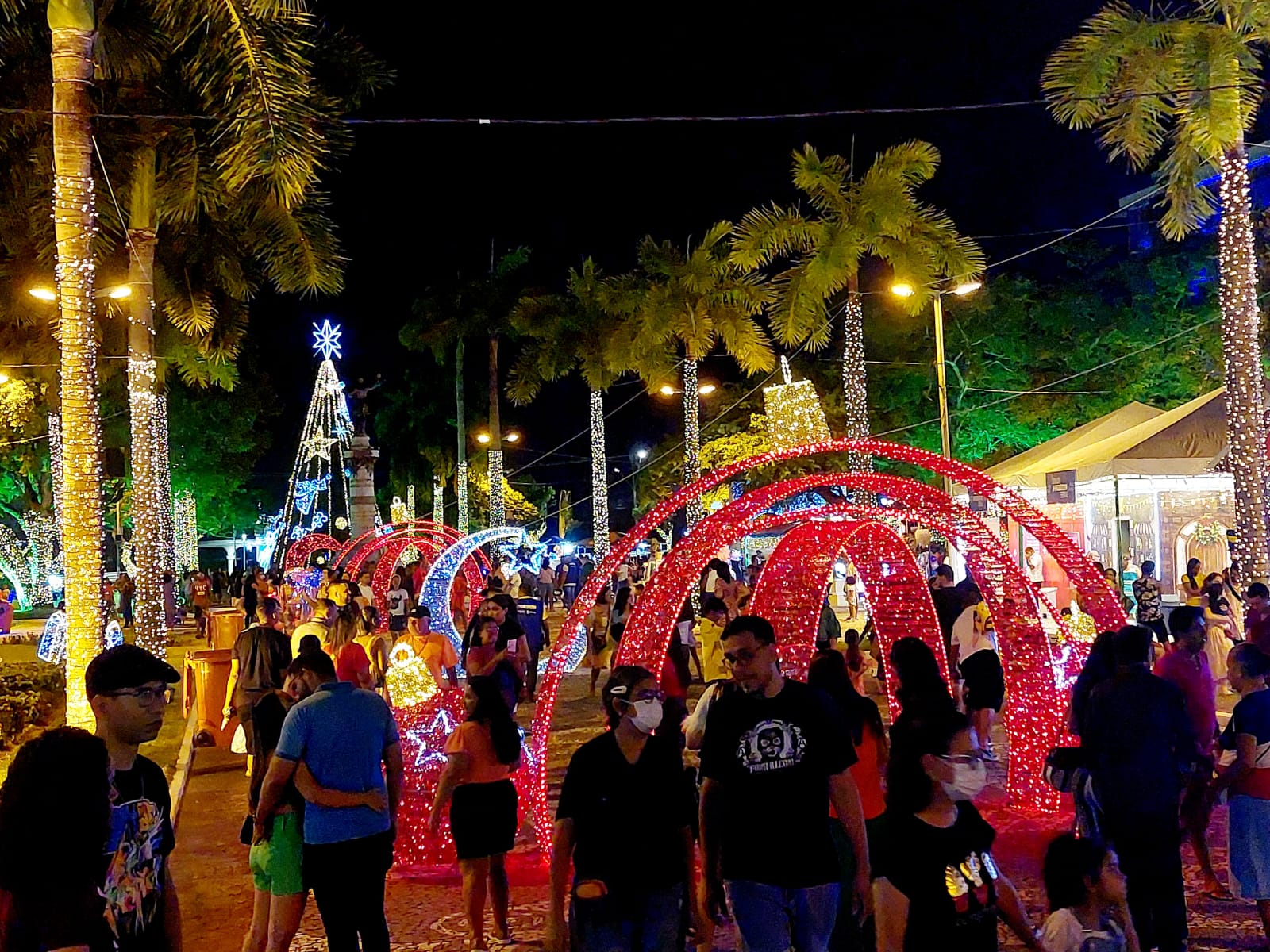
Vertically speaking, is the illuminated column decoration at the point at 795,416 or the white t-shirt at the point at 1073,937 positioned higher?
the illuminated column decoration at the point at 795,416

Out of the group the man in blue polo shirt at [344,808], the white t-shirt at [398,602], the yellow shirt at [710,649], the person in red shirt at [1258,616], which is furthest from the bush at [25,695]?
the person in red shirt at [1258,616]

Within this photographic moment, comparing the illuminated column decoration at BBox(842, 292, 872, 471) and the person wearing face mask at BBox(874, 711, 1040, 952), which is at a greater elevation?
the illuminated column decoration at BBox(842, 292, 872, 471)

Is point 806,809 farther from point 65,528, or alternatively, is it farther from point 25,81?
point 25,81

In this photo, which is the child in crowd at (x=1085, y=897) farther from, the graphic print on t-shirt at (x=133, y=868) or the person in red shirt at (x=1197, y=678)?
the person in red shirt at (x=1197, y=678)

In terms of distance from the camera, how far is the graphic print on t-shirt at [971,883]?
13.3 ft

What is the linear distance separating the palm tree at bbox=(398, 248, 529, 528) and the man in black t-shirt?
33443 mm

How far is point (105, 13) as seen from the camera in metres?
15.0

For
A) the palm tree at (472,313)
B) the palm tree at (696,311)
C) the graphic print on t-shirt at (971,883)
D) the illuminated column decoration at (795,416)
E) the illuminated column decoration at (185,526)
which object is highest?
the palm tree at (472,313)

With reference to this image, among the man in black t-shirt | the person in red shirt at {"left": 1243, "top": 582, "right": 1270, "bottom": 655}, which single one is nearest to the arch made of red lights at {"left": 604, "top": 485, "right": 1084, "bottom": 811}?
the person in red shirt at {"left": 1243, "top": 582, "right": 1270, "bottom": 655}

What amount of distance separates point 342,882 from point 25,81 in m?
14.9

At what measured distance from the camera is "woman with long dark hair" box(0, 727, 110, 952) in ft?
10.5

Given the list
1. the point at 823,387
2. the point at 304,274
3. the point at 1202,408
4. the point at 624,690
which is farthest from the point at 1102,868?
the point at 823,387

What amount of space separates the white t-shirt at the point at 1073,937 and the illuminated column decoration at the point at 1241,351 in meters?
13.2

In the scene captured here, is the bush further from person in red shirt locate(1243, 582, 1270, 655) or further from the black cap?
person in red shirt locate(1243, 582, 1270, 655)
